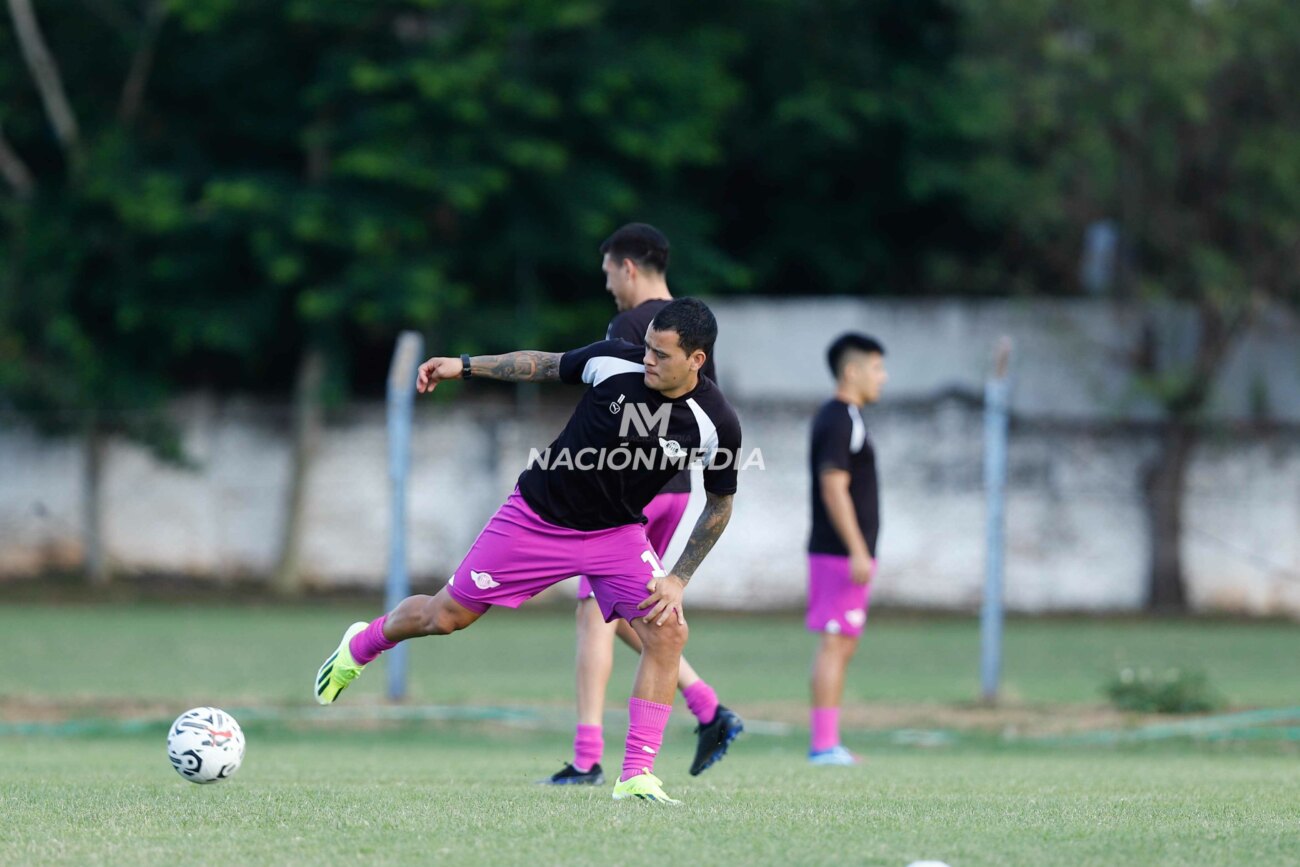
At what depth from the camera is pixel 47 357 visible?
25.3 meters

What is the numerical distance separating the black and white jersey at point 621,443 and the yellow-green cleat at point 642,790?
1068mm

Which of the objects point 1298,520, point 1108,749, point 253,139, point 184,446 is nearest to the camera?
point 1108,749

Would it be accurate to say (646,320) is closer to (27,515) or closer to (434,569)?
(434,569)

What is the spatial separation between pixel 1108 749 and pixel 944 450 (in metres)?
12.7

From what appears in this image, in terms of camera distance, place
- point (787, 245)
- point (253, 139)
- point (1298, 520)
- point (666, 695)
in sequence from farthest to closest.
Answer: point (787, 245), point (253, 139), point (1298, 520), point (666, 695)

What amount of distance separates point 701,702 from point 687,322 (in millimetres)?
2444

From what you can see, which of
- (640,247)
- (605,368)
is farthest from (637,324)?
(605,368)

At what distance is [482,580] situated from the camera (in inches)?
275

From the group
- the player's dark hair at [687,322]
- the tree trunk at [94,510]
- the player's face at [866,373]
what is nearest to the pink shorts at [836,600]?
the player's face at [866,373]

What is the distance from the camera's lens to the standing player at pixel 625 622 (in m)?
7.88

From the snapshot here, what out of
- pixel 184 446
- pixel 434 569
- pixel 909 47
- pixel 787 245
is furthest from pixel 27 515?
pixel 909 47

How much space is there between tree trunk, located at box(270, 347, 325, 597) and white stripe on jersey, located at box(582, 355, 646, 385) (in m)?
18.5

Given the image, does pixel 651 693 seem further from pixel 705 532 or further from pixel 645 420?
pixel 645 420

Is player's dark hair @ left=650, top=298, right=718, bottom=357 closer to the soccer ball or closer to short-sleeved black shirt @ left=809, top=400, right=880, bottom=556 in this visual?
the soccer ball
